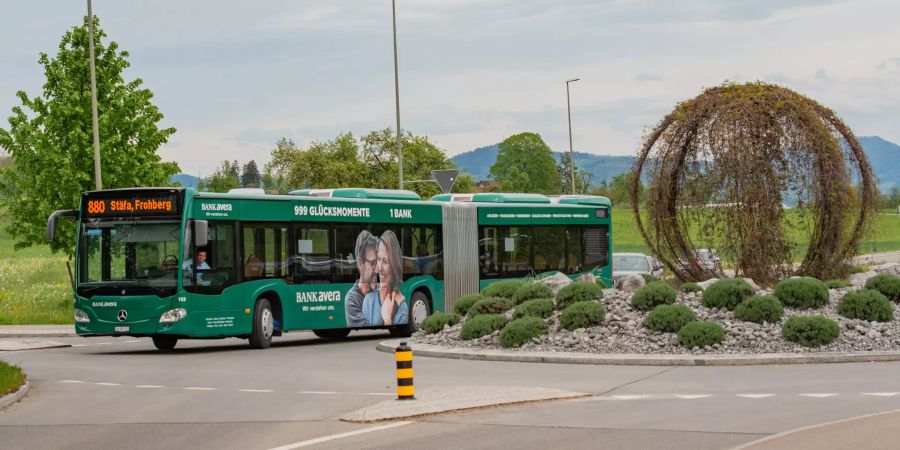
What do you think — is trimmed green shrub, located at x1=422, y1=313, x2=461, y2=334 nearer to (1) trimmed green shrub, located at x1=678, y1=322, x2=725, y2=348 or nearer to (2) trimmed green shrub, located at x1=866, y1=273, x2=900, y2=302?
(1) trimmed green shrub, located at x1=678, y1=322, x2=725, y2=348

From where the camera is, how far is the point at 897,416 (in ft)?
42.9

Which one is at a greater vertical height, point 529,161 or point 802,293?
point 529,161

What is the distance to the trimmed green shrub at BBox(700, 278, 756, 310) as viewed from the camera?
22.8m

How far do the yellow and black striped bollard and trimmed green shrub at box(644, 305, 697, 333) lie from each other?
7.39 meters

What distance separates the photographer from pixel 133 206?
25.1 meters

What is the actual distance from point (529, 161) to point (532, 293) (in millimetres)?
109627

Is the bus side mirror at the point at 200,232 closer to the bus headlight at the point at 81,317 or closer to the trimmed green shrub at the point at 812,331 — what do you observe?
the bus headlight at the point at 81,317

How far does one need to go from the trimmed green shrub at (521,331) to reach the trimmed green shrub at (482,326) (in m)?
0.72

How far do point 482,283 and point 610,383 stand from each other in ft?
46.1

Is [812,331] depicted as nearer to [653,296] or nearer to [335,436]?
[653,296]

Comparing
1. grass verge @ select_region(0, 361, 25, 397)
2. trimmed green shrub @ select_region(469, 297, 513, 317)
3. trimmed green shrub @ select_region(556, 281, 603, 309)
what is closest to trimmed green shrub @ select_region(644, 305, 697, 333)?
trimmed green shrub @ select_region(556, 281, 603, 309)

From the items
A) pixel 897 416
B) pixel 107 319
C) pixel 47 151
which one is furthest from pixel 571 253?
pixel 897 416

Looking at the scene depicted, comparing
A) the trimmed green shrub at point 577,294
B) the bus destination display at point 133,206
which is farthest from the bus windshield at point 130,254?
the trimmed green shrub at point 577,294

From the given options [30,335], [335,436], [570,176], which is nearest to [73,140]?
[30,335]
